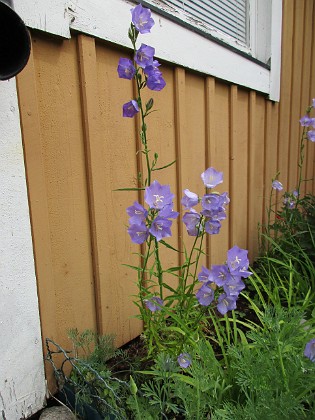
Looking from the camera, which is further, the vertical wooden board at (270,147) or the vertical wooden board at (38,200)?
the vertical wooden board at (270,147)

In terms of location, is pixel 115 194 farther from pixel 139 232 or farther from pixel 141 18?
pixel 141 18

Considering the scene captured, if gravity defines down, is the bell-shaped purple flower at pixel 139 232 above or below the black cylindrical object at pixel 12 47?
below

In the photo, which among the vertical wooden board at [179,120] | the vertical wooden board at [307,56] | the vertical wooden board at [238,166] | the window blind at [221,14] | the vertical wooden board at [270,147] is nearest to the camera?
the vertical wooden board at [179,120]

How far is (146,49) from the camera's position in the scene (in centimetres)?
104

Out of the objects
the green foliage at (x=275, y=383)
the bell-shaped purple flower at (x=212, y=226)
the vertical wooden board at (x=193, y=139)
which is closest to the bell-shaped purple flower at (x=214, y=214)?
the bell-shaped purple flower at (x=212, y=226)

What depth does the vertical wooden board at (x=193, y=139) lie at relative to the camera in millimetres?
1796

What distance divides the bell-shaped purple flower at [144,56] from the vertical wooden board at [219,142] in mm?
940

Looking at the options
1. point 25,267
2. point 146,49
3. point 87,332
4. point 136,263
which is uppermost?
point 146,49

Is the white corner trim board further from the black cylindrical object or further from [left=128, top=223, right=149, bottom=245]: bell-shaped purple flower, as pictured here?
[left=128, top=223, right=149, bottom=245]: bell-shaped purple flower

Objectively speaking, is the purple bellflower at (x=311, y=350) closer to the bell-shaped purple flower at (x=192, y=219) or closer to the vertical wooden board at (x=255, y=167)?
the bell-shaped purple flower at (x=192, y=219)

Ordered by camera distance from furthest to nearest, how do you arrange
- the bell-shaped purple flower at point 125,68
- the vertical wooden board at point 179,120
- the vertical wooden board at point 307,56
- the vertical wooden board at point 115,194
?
the vertical wooden board at point 307,56, the vertical wooden board at point 179,120, the vertical wooden board at point 115,194, the bell-shaped purple flower at point 125,68

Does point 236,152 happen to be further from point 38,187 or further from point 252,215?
point 38,187

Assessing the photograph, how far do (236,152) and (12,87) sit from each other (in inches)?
64.5

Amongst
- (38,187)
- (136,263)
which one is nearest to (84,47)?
(38,187)
